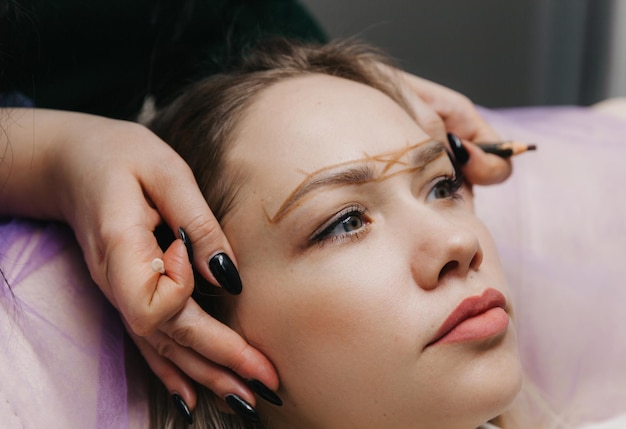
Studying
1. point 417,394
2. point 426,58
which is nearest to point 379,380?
point 417,394

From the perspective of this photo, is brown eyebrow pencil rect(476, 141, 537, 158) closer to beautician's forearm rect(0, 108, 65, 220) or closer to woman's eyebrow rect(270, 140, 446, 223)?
woman's eyebrow rect(270, 140, 446, 223)

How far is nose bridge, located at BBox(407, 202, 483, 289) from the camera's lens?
0.81 meters

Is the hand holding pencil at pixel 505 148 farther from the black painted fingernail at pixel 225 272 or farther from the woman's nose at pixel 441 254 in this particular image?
the black painted fingernail at pixel 225 272

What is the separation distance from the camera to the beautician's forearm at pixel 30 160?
92 centimetres

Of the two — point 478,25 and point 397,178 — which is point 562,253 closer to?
point 397,178

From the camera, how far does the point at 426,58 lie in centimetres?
209

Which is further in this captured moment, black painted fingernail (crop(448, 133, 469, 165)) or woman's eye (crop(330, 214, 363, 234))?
black painted fingernail (crop(448, 133, 469, 165))

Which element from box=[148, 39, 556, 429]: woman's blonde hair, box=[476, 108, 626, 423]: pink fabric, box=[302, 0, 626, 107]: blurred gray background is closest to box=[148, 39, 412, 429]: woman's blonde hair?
box=[148, 39, 556, 429]: woman's blonde hair

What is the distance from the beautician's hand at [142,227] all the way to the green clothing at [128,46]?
232 millimetres

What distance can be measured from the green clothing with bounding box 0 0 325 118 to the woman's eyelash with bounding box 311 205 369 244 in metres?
0.41

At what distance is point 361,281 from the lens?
82cm

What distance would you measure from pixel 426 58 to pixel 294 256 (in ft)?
4.44

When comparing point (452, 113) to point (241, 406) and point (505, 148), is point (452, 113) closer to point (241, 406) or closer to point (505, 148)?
point (505, 148)

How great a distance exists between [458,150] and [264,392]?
0.43 meters
